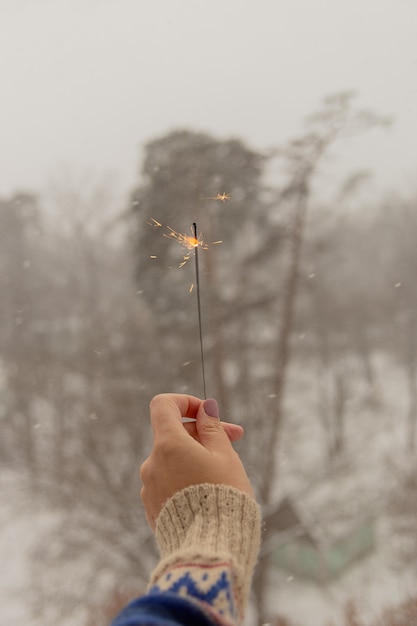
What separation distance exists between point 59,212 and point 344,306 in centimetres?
145

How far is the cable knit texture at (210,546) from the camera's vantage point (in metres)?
0.41

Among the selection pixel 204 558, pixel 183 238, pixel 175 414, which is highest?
pixel 183 238

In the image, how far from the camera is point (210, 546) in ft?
1.45

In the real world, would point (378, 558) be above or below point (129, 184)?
below

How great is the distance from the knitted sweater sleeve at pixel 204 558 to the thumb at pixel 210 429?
8cm

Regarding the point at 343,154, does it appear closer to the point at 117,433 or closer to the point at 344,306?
the point at 344,306

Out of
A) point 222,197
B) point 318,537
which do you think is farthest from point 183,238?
point 318,537

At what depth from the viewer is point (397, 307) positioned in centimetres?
219

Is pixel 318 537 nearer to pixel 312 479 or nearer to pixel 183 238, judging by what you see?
pixel 312 479

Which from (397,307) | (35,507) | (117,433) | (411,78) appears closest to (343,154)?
(411,78)

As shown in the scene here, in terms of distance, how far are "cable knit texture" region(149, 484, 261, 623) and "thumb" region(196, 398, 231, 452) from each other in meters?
0.08

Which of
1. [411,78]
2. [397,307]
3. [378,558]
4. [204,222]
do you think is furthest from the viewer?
[397,307]

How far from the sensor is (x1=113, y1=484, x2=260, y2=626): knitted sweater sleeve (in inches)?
14.6

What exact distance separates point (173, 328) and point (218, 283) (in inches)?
12.4
